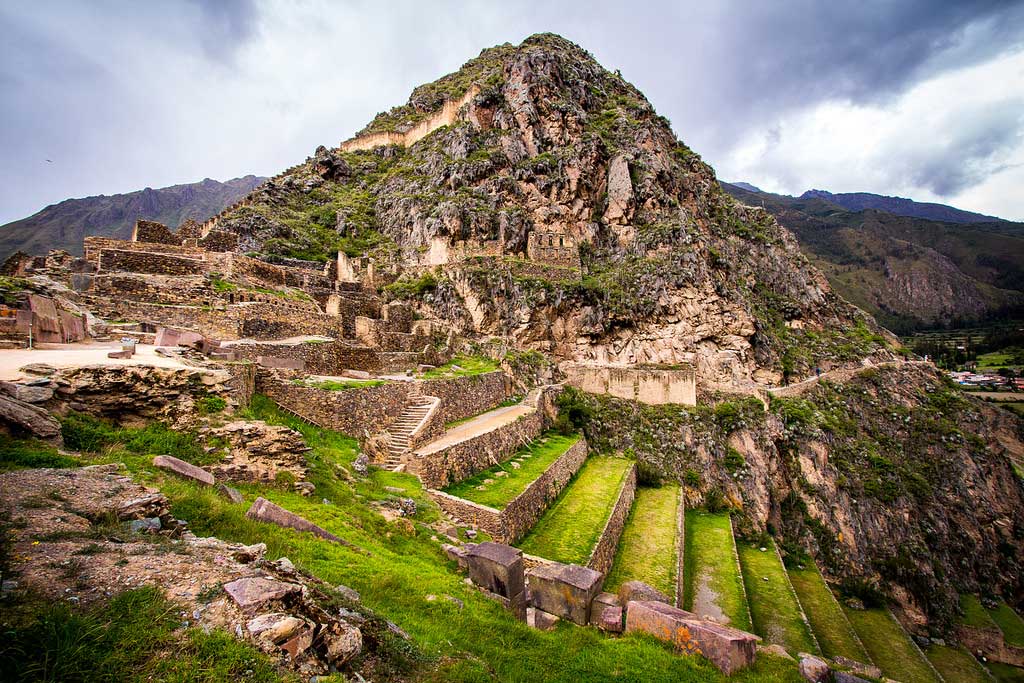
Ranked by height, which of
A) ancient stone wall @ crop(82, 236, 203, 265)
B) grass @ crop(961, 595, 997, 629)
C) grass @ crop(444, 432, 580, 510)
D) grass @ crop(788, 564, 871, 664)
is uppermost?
ancient stone wall @ crop(82, 236, 203, 265)

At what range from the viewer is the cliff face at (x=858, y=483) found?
69.1 ft

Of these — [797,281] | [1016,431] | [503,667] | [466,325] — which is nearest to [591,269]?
[466,325]

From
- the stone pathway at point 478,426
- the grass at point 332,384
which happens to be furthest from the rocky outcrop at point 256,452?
the stone pathway at point 478,426

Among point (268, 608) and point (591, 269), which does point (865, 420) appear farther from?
point (268, 608)

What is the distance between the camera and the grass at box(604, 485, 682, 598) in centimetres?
1168

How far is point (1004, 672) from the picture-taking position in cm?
1892

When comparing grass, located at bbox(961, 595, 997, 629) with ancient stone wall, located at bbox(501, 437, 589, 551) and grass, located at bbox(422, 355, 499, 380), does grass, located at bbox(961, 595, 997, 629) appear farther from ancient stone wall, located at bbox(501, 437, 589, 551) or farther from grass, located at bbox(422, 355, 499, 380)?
grass, located at bbox(422, 355, 499, 380)

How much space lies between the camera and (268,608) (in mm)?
3129

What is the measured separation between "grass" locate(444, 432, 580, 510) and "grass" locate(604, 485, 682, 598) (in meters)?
3.50

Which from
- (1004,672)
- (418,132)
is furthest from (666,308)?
(418,132)

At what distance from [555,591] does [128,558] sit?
17.2 ft

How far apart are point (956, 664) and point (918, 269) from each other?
14180 cm

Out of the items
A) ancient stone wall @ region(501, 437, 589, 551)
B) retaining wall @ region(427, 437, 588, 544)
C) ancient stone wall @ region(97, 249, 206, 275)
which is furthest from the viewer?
ancient stone wall @ region(97, 249, 206, 275)

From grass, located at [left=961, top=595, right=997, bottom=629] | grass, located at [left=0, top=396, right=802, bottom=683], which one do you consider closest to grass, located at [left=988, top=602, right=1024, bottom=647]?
grass, located at [left=961, top=595, right=997, bottom=629]
